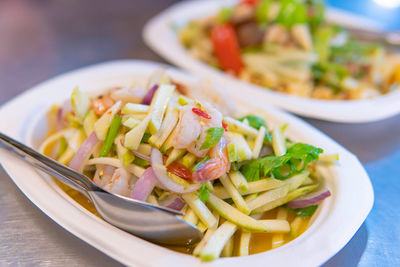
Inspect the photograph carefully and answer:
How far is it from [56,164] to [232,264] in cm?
78

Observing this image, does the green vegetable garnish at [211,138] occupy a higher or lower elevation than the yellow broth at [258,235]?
higher

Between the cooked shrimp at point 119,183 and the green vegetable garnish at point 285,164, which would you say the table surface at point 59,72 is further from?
the green vegetable garnish at point 285,164

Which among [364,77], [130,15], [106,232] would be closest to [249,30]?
[364,77]

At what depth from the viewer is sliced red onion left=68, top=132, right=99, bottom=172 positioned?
59.6 inches

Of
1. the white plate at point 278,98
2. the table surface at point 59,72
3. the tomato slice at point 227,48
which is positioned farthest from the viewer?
the tomato slice at point 227,48

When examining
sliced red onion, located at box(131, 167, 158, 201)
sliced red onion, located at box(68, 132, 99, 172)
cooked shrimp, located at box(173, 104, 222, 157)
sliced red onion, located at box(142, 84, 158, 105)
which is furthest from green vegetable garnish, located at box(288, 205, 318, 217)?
sliced red onion, located at box(68, 132, 99, 172)

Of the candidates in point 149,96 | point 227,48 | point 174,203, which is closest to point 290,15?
point 227,48

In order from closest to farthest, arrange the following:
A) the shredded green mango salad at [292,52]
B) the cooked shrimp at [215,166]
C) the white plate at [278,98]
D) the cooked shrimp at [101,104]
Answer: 1. the cooked shrimp at [215,166]
2. the cooked shrimp at [101,104]
3. the white plate at [278,98]
4. the shredded green mango salad at [292,52]

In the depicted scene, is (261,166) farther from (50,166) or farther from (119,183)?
(50,166)

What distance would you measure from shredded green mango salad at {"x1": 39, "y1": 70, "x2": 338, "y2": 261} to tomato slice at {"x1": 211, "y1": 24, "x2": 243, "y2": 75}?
1291 mm

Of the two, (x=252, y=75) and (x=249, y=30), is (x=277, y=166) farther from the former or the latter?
(x=249, y=30)

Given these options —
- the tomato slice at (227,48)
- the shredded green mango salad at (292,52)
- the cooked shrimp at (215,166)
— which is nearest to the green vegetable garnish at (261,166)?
the cooked shrimp at (215,166)

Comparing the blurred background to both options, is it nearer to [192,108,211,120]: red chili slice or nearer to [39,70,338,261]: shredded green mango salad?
[39,70,338,261]: shredded green mango salad

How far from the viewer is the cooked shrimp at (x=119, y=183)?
1390mm
